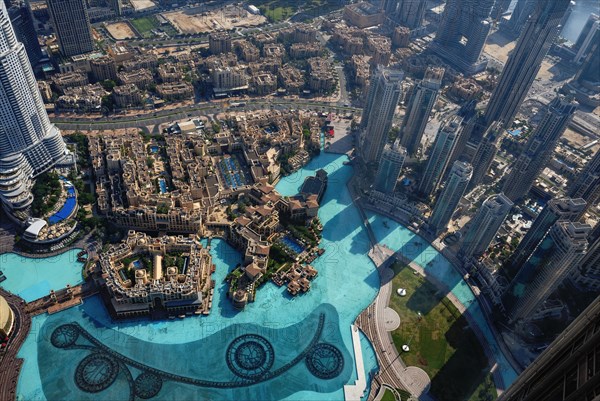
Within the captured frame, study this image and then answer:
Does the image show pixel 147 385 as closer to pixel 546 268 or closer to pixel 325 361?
pixel 325 361

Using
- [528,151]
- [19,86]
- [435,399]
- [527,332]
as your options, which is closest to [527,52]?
[528,151]

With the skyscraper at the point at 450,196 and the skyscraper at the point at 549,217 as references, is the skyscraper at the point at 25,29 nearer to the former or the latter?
the skyscraper at the point at 450,196

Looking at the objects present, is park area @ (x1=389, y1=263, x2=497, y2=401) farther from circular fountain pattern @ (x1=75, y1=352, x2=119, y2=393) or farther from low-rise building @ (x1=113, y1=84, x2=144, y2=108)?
low-rise building @ (x1=113, y1=84, x2=144, y2=108)

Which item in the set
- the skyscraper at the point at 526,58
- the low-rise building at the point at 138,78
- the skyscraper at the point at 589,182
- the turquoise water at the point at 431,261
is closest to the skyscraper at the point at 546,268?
the turquoise water at the point at 431,261

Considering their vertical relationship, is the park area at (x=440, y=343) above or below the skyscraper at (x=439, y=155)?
below

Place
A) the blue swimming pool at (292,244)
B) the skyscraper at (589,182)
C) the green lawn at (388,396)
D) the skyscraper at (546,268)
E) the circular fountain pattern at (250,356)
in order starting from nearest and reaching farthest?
the skyscraper at (546,268)
the green lawn at (388,396)
the circular fountain pattern at (250,356)
the skyscraper at (589,182)
the blue swimming pool at (292,244)

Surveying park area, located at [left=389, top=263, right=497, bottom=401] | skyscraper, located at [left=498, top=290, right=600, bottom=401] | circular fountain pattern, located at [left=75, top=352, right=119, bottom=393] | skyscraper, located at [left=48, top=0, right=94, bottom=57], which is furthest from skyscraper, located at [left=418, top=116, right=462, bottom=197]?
skyscraper, located at [left=48, top=0, right=94, bottom=57]

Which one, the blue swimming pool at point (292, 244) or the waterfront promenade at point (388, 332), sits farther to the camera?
the blue swimming pool at point (292, 244)
